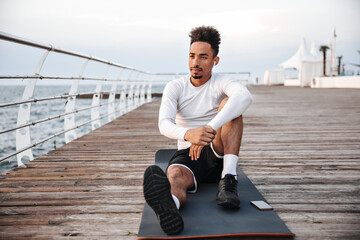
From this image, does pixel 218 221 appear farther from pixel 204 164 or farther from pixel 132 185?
pixel 132 185

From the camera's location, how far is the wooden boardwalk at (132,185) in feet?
4.58

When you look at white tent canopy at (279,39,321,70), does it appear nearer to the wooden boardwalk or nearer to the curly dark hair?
the wooden boardwalk

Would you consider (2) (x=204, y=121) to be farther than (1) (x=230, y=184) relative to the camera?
Yes

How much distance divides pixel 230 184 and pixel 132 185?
69 centimetres

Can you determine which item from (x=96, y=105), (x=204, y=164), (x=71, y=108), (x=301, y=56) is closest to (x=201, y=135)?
(x=204, y=164)

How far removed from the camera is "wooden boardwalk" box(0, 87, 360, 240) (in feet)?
4.58

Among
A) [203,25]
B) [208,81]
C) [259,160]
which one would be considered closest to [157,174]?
[208,81]

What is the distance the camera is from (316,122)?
4.70 m

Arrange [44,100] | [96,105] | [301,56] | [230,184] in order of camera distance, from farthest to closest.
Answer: [301,56]
[96,105]
[44,100]
[230,184]

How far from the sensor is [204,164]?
6.23ft

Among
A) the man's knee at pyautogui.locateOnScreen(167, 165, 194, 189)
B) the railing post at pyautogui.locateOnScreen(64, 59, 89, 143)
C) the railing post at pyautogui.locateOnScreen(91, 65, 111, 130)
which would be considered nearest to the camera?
the man's knee at pyautogui.locateOnScreen(167, 165, 194, 189)

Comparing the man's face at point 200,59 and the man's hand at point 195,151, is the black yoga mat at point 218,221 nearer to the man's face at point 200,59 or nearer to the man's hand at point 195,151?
the man's hand at point 195,151

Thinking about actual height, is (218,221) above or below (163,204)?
below

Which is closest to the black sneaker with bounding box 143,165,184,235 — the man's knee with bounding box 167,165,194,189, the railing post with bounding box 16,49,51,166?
the man's knee with bounding box 167,165,194,189
